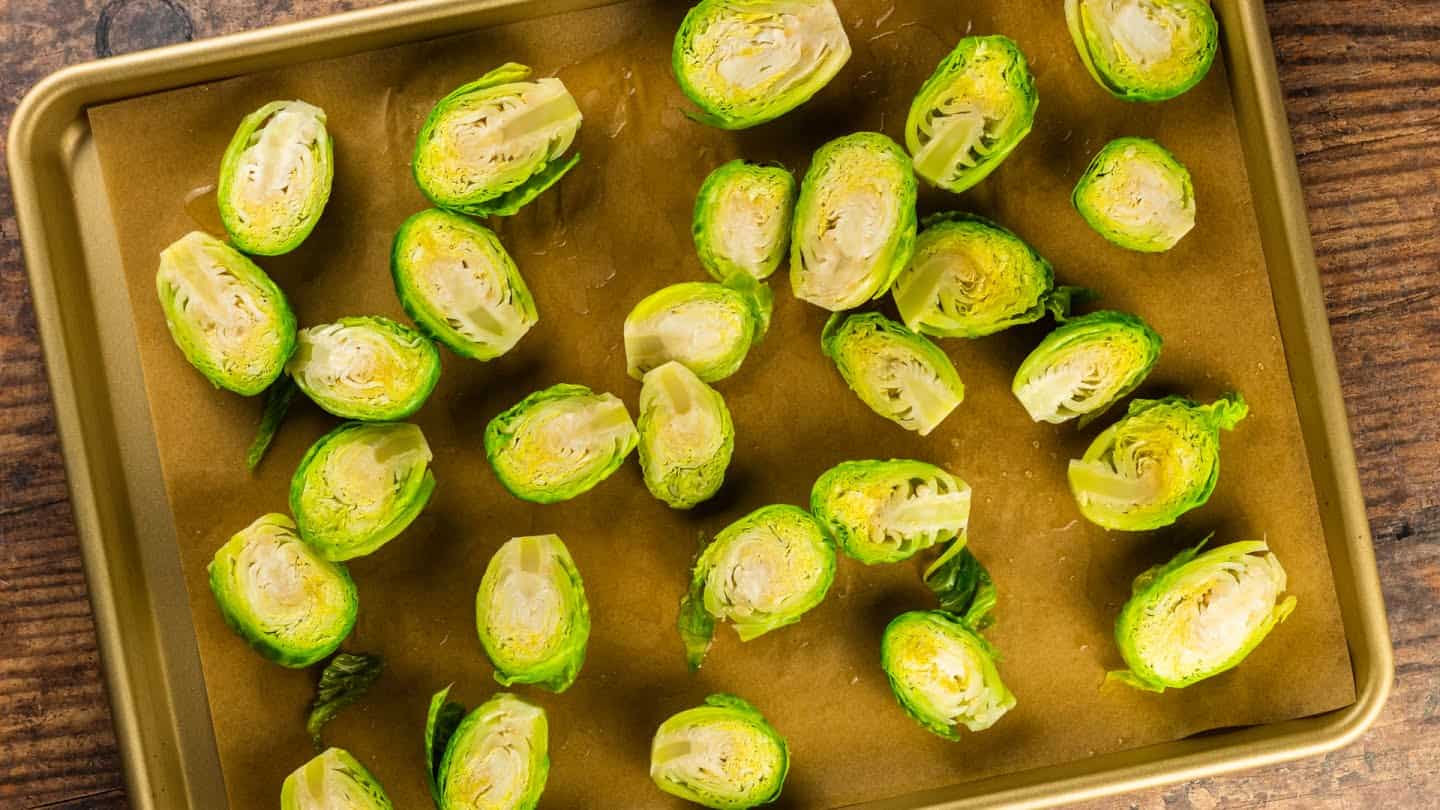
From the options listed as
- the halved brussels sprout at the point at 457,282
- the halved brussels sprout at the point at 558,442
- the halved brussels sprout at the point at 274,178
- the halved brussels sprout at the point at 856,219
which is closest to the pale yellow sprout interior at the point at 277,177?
the halved brussels sprout at the point at 274,178

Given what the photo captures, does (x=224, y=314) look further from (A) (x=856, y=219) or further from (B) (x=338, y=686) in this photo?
(A) (x=856, y=219)

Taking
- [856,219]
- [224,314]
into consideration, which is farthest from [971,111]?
[224,314]

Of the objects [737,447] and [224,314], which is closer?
[224,314]

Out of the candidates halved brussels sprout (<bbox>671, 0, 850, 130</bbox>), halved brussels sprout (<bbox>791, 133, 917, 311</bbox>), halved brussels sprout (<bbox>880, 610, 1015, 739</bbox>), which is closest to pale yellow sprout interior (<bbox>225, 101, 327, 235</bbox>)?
halved brussels sprout (<bbox>671, 0, 850, 130</bbox>)

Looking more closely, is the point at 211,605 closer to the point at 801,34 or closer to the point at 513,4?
the point at 513,4

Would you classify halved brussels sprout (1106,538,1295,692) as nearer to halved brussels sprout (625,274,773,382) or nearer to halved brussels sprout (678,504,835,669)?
halved brussels sprout (678,504,835,669)

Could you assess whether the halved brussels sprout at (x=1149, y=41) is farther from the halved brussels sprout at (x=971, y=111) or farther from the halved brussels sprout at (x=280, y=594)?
the halved brussels sprout at (x=280, y=594)
